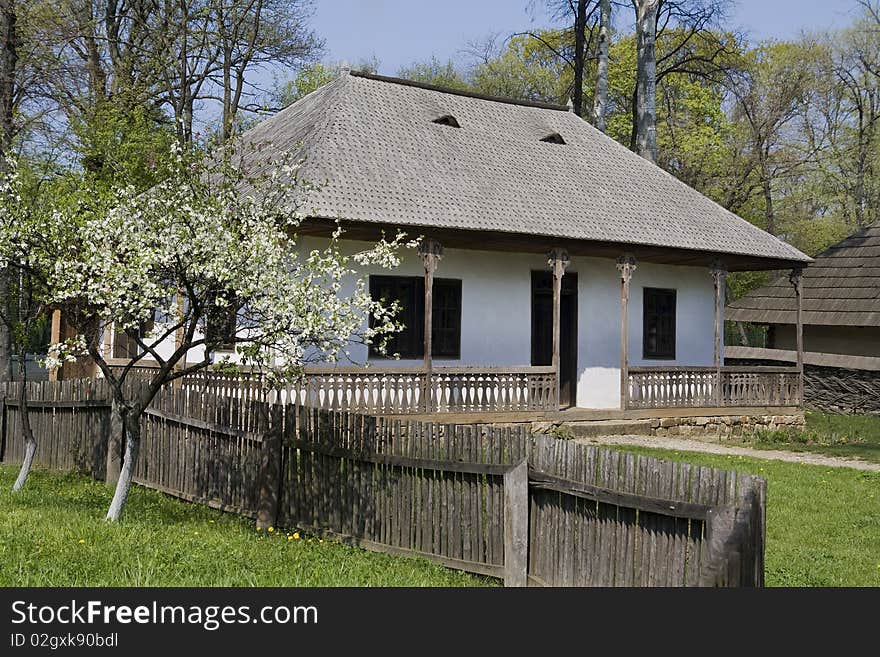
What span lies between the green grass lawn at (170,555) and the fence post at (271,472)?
7.8 inches

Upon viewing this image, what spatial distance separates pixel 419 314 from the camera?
18.8m

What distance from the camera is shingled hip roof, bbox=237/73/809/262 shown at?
17916 millimetres

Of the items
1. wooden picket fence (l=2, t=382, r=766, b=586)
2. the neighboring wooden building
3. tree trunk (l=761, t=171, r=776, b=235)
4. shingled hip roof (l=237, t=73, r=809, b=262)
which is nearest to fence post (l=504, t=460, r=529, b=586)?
wooden picket fence (l=2, t=382, r=766, b=586)

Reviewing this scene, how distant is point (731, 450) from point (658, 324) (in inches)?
185

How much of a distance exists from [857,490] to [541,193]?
907 centimetres

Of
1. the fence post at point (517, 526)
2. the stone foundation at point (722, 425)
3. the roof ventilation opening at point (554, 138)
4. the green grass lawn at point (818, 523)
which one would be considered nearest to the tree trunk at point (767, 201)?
the roof ventilation opening at point (554, 138)

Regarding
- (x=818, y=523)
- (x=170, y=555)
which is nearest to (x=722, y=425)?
(x=818, y=523)

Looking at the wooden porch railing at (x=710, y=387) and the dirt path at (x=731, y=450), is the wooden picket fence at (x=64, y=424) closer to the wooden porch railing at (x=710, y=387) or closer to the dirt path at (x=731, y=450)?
the dirt path at (x=731, y=450)

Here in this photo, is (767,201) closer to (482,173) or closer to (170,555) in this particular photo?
(482,173)

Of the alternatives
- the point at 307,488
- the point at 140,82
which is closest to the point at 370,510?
the point at 307,488

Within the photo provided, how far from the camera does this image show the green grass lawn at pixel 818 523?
28.0 ft

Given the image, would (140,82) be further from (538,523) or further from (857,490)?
(538,523)

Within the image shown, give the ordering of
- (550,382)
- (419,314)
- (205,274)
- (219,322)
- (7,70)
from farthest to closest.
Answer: (419,314) < (550,382) < (7,70) < (219,322) < (205,274)
